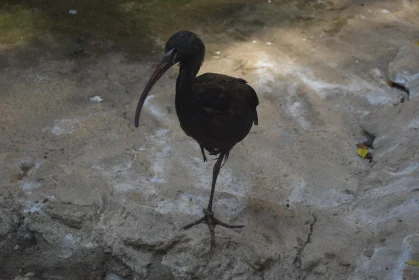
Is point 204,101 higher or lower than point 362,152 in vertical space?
higher

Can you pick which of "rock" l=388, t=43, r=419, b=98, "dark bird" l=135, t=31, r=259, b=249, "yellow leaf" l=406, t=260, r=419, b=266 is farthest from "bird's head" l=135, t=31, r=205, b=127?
"rock" l=388, t=43, r=419, b=98

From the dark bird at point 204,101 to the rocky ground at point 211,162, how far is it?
325 millimetres

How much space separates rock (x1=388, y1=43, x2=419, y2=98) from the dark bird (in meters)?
1.92

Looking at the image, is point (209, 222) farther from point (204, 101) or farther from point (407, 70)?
point (407, 70)

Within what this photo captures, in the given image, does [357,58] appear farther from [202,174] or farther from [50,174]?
[50,174]

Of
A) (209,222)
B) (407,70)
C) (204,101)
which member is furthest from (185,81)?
(407,70)

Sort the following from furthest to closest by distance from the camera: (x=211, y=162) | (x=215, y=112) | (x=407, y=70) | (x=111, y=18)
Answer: (x=111, y=18), (x=407, y=70), (x=211, y=162), (x=215, y=112)

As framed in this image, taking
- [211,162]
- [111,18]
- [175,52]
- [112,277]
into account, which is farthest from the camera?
[111,18]

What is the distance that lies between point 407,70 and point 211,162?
2032 mm

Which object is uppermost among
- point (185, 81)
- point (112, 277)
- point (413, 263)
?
point (185, 81)

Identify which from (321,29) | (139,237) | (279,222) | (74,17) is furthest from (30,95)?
(321,29)

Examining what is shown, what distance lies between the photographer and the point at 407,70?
196 inches

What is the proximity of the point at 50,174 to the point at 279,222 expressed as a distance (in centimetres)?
156

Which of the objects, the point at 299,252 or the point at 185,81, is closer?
the point at 185,81
